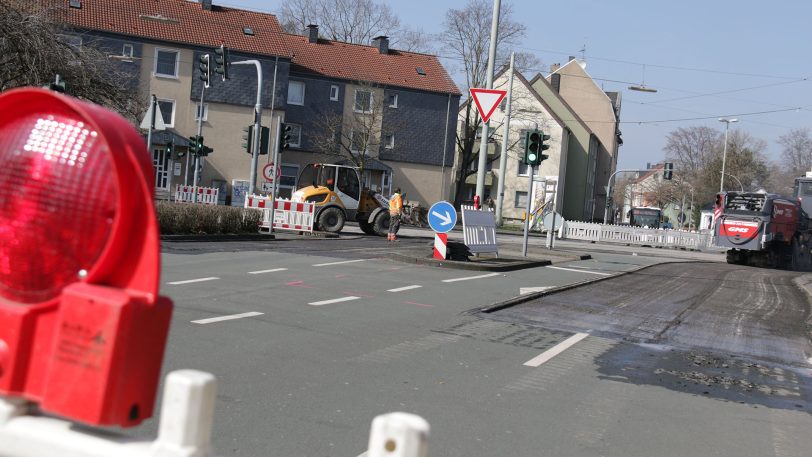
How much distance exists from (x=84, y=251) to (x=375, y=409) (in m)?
4.42

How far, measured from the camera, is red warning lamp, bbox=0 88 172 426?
4.96ft

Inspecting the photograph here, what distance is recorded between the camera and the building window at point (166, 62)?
163ft

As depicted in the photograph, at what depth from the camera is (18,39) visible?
21.5 meters

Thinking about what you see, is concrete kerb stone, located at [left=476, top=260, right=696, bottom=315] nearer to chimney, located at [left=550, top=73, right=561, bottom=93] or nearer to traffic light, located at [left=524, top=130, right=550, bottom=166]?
traffic light, located at [left=524, top=130, right=550, bottom=166]

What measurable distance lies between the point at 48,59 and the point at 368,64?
38.2m

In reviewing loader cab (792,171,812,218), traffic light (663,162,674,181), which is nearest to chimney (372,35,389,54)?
traffic light (663,162,674,181)

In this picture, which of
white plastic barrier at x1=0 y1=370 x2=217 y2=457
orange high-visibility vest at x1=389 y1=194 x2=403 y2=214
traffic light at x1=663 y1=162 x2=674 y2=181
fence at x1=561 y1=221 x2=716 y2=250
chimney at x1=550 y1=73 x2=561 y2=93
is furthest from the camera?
chimney at x1=550 y1=73 x2=561 y2=93

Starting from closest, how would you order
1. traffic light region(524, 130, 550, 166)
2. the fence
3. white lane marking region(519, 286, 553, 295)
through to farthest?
white lane marking region(519, 286, 553, 295) → traffic light region(524, 130, 550, 166) → the fence

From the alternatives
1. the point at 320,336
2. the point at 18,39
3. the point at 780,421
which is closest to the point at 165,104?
the point at 18,39

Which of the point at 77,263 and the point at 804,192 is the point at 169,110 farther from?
the point at 77,263

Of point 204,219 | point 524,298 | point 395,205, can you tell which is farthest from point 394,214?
point 524,298

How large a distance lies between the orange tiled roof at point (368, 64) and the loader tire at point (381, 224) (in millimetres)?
26079

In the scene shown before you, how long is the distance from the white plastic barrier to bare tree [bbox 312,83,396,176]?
172 ft

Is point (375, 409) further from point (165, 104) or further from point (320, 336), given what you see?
point (165, 104)
